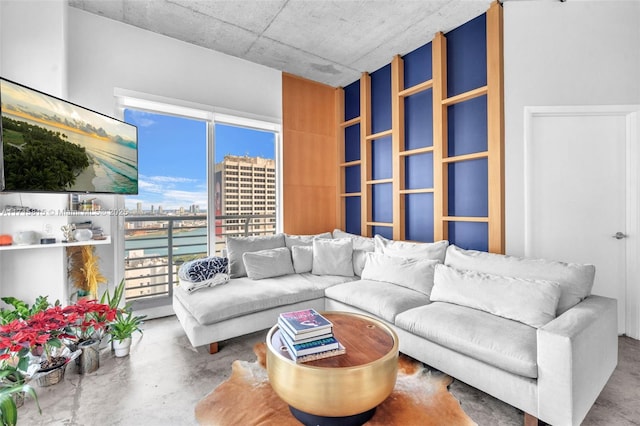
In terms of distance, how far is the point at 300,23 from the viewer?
3.17 meters

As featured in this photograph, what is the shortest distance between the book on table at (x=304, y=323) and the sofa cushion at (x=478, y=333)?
30.9 inches

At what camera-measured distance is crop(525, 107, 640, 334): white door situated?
2.78 m

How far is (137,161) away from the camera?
3170 millimetres

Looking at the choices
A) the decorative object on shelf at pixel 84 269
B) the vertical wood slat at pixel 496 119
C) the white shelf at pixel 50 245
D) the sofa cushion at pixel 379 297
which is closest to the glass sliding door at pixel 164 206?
the decorative object on shelf at pixel 84 269

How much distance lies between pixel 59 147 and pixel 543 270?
3.66m

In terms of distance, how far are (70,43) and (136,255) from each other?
2.17m

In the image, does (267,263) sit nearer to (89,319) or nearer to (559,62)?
(89,319)

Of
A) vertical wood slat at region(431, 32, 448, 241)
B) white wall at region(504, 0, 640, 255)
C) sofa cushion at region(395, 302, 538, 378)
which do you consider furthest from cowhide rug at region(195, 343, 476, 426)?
vertical wood slat at region(431, 32, 448, 241)

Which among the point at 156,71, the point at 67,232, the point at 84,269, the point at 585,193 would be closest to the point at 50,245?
the point at 67,232

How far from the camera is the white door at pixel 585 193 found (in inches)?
109

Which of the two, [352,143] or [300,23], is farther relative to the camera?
[352,143]

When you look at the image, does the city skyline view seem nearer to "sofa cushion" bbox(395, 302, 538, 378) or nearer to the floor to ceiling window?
the floor to ceiling window

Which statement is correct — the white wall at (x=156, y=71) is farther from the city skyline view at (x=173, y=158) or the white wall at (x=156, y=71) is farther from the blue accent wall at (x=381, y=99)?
the blue accent wall at (x=381, y=99)

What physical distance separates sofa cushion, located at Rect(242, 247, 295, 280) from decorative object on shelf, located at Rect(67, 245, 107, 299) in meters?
1.33
